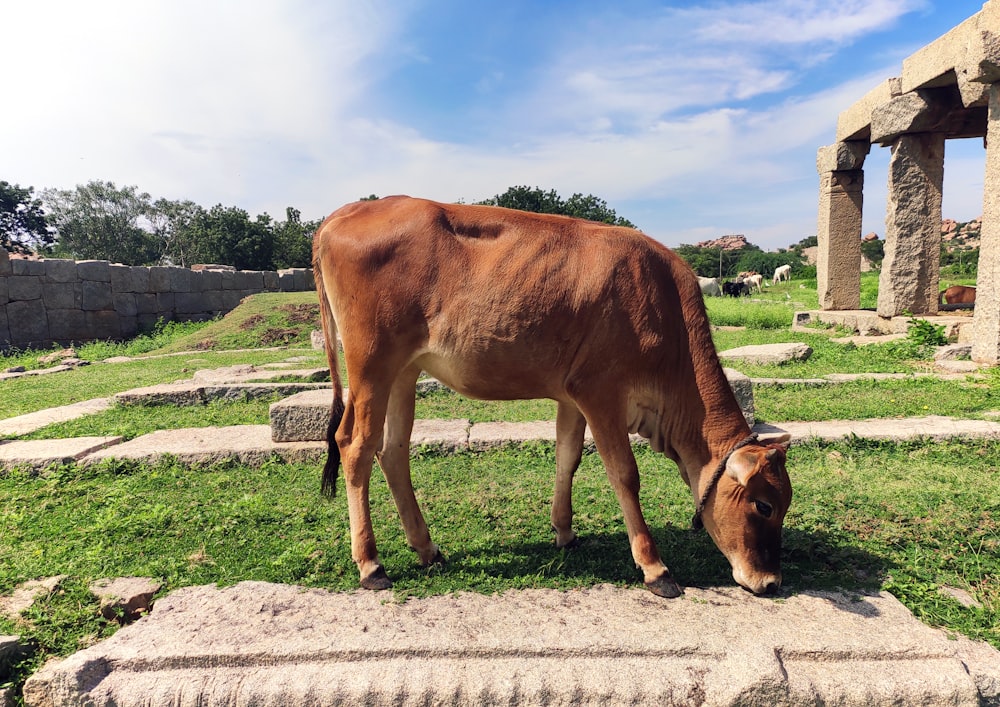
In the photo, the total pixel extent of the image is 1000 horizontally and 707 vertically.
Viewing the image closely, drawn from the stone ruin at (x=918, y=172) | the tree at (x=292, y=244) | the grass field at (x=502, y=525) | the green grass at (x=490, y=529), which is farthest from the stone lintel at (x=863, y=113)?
the tree at (x=292, y=244)

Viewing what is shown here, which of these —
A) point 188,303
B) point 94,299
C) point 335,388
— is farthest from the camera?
point 188,303

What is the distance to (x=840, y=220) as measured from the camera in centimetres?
1352

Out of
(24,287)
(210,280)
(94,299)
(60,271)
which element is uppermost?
(60,271)

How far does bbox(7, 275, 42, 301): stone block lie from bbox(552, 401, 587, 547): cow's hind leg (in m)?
16.6

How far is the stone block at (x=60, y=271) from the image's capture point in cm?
1552

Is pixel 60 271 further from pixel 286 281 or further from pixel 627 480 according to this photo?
pixel 627 480

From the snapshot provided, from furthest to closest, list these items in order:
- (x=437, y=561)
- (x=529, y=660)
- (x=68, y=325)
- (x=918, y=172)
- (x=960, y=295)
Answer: (x=68, y=325) < (x=960, y=295) < (x=918, y=172) < (x=437, y=561) < (x=529, y=660)

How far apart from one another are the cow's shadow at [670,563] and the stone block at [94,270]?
16425 millimetres

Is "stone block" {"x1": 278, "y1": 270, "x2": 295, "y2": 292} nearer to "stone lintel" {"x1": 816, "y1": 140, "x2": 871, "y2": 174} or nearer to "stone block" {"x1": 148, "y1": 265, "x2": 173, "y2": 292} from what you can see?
"stone block" {"x1": 148, "y1": 265, "x2": 173, "y2": 292}

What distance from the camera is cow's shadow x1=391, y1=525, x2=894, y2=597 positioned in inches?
121

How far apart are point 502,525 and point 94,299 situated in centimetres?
1629

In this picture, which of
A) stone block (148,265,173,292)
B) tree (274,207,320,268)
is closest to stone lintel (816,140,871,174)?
stone block (148,265,173,292)

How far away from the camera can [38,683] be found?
2.35 m

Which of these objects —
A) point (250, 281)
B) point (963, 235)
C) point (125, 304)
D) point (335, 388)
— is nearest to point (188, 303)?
point (125, 304)
